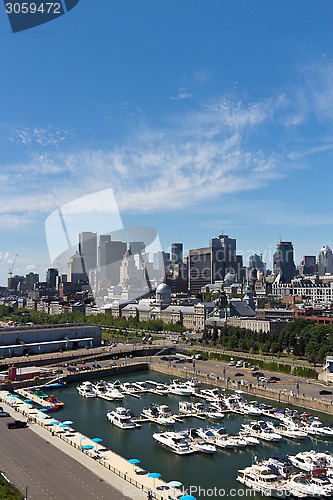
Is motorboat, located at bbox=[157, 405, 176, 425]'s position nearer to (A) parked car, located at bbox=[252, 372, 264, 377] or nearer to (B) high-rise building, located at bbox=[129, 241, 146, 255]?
(A) parked car, located at bbox=[252, 372, 264, 377]

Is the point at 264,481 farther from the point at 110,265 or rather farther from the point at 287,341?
the point at 110,265

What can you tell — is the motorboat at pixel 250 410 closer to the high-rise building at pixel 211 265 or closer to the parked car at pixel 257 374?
the parked car at pixel 257 374

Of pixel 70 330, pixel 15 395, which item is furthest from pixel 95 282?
pixel 15 395

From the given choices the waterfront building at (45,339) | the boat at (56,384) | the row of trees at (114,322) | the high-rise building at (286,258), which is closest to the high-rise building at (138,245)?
the waterfront building at (45,339)

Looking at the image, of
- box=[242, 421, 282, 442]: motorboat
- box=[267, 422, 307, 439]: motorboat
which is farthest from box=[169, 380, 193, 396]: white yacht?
box=[267, 422, 307, 439]: motorboat

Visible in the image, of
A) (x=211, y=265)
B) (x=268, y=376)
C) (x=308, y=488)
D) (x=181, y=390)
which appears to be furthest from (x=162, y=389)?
(x=211, y=265)

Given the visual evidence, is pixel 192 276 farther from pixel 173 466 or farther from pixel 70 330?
pixel 173 466
